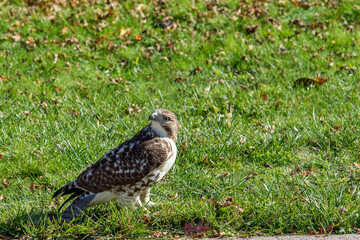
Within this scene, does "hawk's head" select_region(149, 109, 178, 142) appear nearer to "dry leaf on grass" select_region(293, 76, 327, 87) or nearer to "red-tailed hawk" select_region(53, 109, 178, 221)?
"red-tailed hawk" select_region(53, 109, 178, 221)

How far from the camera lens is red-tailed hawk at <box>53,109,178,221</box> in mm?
4352

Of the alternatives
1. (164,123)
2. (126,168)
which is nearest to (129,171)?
(126,168)

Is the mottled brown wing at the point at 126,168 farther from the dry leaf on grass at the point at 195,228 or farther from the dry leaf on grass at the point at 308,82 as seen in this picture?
the dry leaf on grass at the point at 308,82

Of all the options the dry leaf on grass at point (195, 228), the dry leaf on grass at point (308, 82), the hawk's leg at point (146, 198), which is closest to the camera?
the dry leaf on grass at point (195, 228)

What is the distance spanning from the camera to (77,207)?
439 centimetres

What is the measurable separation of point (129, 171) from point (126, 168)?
4 cm

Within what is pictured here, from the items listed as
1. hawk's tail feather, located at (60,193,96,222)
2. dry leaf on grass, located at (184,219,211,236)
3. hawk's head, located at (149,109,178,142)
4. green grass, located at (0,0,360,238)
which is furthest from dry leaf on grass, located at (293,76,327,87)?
hawk's tail feather, located at (60,193,96,222)

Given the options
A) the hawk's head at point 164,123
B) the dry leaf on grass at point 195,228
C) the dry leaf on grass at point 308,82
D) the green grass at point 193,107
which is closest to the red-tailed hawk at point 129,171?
the hawk's head at point 164,123

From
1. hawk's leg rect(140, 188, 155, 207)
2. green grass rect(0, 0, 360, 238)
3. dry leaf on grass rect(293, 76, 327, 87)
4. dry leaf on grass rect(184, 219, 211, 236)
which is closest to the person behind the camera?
dry leaf on grass rect(184, 219, 211, 236)

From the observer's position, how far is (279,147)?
548 centimetres

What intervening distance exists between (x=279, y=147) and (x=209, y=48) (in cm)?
352

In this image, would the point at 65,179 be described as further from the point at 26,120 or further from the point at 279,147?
the point at 279,147

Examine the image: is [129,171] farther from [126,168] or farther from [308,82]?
[308,82]

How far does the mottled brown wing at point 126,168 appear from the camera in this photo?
4.34 meters
